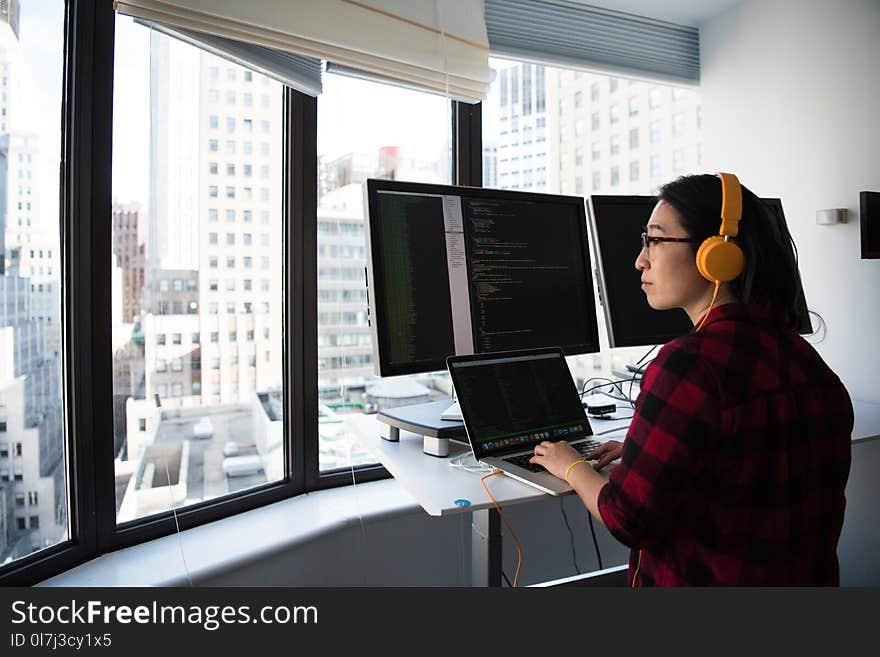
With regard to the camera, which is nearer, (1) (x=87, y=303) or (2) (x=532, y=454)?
(2) (x=532, y=454)

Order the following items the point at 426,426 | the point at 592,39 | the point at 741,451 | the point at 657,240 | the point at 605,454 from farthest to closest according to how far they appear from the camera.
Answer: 1. the point at 592,39
2. the point at 426,426
3. the point at 605,454
4. the point at 657,240
5. the point at 741,451

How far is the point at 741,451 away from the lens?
836 millimetres

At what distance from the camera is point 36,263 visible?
136 cm

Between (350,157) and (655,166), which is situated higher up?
(655,166)

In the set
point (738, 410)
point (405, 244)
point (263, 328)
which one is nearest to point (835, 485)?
point (738, 410)

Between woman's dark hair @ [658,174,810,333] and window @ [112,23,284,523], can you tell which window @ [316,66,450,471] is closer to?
window @ [112,23,284,523]

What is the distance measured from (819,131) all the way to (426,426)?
192 centimetres

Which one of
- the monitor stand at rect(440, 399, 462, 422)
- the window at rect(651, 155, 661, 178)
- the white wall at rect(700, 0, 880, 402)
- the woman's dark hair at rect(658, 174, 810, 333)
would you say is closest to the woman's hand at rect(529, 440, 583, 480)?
the monitor stand at rect(440, 399, 462, 422)

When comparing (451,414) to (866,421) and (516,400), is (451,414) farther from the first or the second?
(866,421)

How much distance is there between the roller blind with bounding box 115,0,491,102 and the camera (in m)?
1.48

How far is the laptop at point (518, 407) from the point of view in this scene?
1212mm

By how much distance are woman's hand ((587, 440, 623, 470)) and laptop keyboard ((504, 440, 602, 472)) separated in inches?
0.7

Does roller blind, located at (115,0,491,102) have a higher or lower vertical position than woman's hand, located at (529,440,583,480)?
higher

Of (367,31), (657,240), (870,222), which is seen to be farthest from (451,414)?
(870,222)
